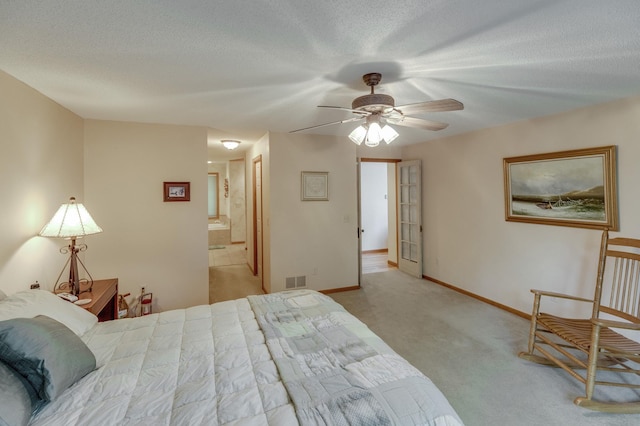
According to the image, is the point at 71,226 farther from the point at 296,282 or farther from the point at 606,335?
the point at 606,335

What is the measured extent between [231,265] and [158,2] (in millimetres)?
5392

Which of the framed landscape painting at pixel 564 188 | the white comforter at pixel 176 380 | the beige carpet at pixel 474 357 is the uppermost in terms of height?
the framed landscape painting at pixel 564 188

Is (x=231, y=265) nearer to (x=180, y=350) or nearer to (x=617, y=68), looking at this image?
(x=180, y=350)

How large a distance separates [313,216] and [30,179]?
9.85 feet

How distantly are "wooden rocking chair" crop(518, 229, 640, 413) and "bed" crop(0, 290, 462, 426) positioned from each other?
1.64 meters

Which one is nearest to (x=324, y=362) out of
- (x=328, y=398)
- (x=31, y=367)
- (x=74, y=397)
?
(x=328, y=398)

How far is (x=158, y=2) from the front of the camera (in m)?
1.32

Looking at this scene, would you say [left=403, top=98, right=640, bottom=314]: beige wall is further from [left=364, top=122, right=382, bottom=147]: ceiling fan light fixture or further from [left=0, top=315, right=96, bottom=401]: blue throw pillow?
[left=0, top=315, right=96, bottom=401]: blue throw pillow

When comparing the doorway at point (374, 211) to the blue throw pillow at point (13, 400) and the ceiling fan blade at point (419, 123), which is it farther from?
the blue throw pillow at point (13, 400)

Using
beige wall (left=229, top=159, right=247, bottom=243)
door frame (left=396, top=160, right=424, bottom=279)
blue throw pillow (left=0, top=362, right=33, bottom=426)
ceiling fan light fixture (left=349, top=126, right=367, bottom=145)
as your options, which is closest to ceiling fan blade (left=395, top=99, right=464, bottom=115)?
ceiling fan light fixture (left=349, top=126, right=367, bottom=145)

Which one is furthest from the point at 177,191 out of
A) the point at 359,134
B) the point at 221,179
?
the point at 221,179

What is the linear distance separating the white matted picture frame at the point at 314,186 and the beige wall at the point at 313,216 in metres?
0.06

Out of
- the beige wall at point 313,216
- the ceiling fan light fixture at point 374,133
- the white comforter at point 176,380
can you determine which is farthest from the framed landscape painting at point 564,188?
the white comforter at point 176,380

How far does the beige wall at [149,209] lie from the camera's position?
11.0 ft
